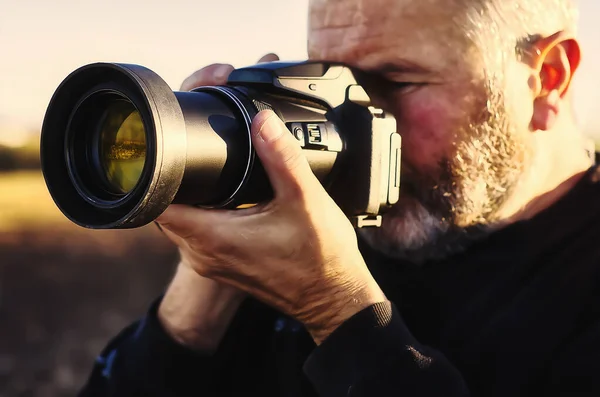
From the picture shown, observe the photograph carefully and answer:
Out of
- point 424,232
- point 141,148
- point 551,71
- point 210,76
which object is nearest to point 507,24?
point 551,71

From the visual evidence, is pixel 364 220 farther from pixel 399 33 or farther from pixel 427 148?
pixel 399 33

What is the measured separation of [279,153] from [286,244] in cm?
11

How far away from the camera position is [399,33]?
0.98 m

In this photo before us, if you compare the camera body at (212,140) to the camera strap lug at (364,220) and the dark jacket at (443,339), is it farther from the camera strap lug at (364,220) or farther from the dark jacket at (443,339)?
the dark jacket at (443,339)

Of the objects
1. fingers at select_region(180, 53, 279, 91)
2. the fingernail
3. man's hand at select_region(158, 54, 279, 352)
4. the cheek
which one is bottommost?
man's hand at select_region(158, 54, 279, 352)

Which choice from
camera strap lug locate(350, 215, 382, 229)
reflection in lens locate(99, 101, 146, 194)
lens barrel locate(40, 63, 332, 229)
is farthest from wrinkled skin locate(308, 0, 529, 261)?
reflection in lens locate(99, 101, 146, 194)

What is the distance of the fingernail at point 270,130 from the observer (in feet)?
2.31

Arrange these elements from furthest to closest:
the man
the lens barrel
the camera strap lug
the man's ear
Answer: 1. the man's ear
2. the camera strap lug
3. the man
4. the lens barrel

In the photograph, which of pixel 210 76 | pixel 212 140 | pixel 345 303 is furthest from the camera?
pixel 210 76

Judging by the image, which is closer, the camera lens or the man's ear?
the camera lens

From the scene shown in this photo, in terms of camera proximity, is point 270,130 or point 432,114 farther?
point 432,114

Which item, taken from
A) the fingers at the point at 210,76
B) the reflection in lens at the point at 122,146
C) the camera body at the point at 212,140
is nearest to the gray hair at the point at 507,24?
the camera body at the point at 212,140

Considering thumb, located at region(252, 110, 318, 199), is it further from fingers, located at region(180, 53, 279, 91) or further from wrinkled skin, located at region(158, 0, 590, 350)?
fingers, located at region(180, 53, 279, 91)

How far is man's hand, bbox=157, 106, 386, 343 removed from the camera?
72 centimetres
